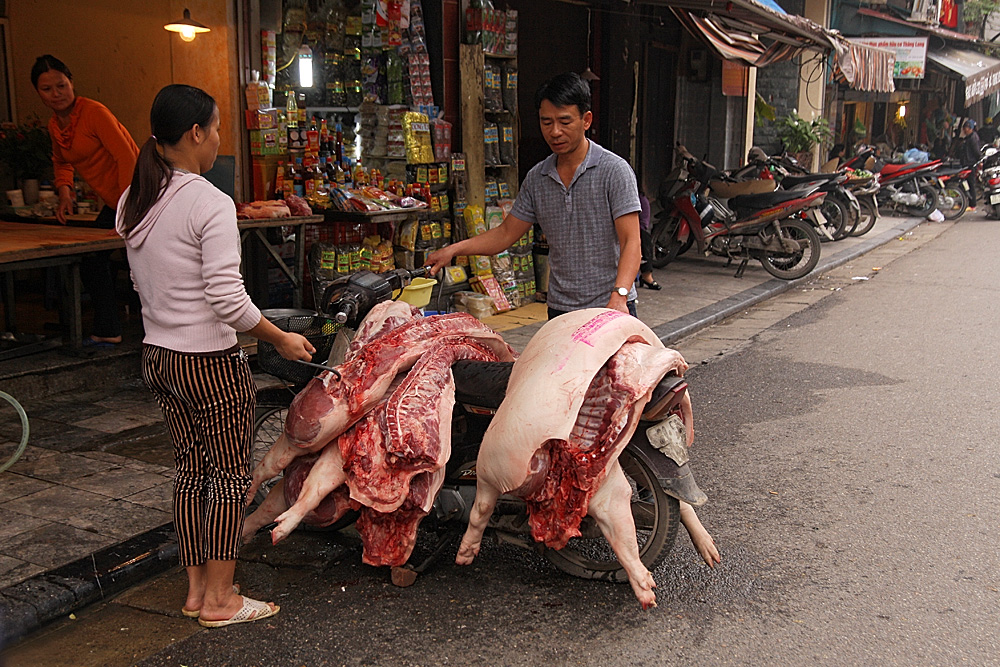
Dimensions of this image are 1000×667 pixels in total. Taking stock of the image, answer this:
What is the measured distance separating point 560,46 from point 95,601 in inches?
374

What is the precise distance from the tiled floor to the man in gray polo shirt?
182 cm

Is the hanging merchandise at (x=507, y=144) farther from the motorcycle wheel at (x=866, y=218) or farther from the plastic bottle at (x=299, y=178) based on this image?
the motorcycle wheel at (x=866, y=218)

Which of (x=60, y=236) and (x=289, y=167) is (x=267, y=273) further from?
(x=60, y=236)

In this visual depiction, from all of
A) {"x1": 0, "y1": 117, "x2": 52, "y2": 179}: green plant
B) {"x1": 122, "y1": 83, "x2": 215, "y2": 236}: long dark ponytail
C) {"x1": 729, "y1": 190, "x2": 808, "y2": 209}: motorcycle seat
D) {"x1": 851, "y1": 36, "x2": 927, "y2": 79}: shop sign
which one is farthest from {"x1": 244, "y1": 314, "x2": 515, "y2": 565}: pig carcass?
{"x1": 851, "y1": 36, "x2": 927, "y2": 79}: shop sign

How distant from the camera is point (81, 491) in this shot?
443 centimetres

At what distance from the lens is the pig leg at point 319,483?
341 cm

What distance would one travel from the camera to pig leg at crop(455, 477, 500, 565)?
137 inches

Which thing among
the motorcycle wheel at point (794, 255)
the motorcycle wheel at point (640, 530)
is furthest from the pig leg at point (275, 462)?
the motorcycle wheel at point (794, 255)

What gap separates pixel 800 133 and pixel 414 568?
48.7 feet

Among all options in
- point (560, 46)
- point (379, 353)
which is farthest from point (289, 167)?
point (560, 46)

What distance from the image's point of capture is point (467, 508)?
3.81 metres

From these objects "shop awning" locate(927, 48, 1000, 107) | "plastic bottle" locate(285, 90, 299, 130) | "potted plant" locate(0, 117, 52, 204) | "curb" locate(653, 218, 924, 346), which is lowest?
"curb" locate(653, 218, 924, 346)

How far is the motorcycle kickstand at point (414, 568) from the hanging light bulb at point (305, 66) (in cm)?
527

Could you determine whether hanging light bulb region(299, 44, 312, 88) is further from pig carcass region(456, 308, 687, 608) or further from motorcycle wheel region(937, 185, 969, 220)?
motorcycle wheel region(937, 185, 969, 220)
